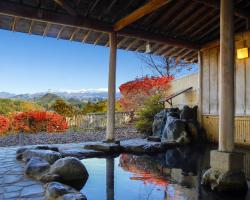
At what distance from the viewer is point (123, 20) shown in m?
7.19

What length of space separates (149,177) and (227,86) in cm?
210

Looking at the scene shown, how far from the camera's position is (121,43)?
867cm

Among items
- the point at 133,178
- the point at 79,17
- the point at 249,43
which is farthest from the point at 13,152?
the point at 249,43

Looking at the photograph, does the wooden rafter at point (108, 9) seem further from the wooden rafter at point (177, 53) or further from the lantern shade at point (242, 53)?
the lantern shade at point (242, 53)

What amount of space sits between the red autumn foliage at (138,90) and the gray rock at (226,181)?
391 inches

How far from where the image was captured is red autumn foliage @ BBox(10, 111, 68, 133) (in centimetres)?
1136

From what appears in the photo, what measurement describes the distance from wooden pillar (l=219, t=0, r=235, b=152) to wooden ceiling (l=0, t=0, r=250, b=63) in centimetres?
173

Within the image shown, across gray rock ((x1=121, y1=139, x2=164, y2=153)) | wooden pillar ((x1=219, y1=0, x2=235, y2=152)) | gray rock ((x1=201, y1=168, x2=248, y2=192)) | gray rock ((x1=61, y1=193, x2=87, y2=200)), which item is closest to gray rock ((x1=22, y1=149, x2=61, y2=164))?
gray rock ((x1=61, y1=193, x2=87, y2=200))

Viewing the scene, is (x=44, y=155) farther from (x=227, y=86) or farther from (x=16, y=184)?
(x=227, y=86)

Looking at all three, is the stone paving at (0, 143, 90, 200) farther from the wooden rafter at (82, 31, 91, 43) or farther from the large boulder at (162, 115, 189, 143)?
the large boulder at (162, 115, 189, 143)

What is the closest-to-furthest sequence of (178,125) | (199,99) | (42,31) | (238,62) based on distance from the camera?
(42,31), (238,62), (178,125), (199,99)

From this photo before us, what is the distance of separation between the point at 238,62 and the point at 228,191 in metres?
5.31

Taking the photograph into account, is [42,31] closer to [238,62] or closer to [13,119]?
[13,119]

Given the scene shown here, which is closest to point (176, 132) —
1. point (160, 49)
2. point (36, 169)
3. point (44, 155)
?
point (160, 49)
